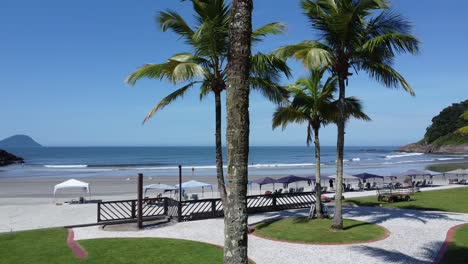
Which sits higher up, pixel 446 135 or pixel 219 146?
pixel 446 135

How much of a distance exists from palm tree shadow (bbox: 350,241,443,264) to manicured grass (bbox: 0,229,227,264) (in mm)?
4440

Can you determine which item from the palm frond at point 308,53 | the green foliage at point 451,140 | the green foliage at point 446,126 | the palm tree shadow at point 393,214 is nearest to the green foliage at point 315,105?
the palm frond at point 308,53

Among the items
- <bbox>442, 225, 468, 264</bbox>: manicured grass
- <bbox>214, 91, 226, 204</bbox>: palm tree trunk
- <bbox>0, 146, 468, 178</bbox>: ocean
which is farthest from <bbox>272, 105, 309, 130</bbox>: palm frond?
<bbox>0, 146, 468, 178</bbox>: ocean

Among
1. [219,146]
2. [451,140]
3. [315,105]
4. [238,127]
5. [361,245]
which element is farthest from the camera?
[451,140]

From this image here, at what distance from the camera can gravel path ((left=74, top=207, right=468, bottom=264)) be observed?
11.2 meters

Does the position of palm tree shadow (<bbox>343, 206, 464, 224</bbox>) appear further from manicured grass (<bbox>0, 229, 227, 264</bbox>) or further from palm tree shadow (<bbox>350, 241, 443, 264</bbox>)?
manicured grass (<bbox>0, 229, 227, 264</bbox>)

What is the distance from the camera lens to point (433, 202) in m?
22.9

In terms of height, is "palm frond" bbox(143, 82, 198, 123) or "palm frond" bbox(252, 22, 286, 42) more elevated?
"palm frond" bbox(252, 22, 286, 42)

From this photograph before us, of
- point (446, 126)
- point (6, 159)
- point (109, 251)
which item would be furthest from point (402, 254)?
point (446, 126)

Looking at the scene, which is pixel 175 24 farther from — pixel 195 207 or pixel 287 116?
pixel 195 207

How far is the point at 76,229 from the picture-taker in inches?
651

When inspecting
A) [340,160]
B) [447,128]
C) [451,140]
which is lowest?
[340,160]

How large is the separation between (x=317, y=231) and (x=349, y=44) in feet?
22.7

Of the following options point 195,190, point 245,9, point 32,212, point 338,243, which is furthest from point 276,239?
point 195,190
